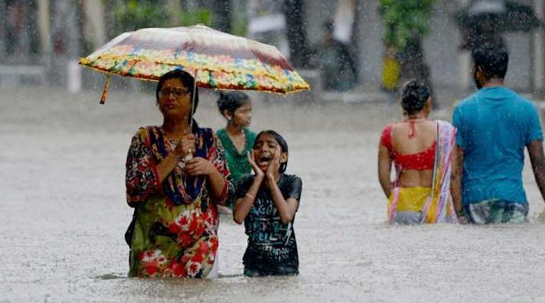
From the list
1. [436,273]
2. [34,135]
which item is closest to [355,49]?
[34,135]

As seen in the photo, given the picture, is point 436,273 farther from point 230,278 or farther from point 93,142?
point 93,142

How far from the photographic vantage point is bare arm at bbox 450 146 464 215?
11.8m

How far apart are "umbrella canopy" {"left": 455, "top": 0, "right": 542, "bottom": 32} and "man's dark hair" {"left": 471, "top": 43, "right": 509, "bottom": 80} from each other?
56.1ft

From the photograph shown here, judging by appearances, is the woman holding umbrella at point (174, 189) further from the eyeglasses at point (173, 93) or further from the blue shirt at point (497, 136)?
the blue shirt at point (497, 136)

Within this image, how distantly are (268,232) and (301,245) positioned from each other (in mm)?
2675

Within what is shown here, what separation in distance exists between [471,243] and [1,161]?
9.70m

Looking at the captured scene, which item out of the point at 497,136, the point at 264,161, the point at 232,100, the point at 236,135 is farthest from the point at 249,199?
the point at 236,135

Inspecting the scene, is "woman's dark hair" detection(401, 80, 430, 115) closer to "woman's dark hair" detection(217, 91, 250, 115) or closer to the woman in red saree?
the woman in red saree

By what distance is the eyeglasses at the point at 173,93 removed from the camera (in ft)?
28.1

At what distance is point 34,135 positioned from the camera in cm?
2461

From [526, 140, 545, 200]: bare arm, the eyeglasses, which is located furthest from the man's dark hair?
the eyeglasses

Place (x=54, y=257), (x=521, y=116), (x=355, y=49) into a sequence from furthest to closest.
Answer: (x=355, y=49), (x=521, y=116), (x=54, y=257)

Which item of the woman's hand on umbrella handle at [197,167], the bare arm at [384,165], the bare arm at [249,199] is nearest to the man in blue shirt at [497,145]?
the bare arm at [384,165]

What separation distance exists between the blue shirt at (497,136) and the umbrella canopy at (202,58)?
123 inches
